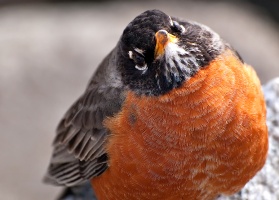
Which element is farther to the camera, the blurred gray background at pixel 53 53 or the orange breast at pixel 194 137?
the blurred gray background at pixel 53 53

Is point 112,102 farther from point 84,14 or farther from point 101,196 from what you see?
point 84,14

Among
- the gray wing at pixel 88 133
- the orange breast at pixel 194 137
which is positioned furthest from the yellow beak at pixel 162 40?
A: the gray wing at pixel 88 133

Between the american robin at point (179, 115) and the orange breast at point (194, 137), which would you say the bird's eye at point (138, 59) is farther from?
the orange breast at point (194, 137)

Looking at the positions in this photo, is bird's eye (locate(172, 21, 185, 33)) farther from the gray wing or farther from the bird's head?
the gray wing

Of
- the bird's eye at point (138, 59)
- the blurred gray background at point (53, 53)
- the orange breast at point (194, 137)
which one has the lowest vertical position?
the blurred gray background at point (53, 53)

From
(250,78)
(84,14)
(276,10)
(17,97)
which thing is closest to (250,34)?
(276,10)

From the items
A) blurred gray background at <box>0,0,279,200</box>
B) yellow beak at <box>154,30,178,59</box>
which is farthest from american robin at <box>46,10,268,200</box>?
blurred gray background at <box>0,0,279,200</box>

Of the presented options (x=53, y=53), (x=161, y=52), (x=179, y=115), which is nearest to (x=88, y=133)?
(x=179, y=115)
